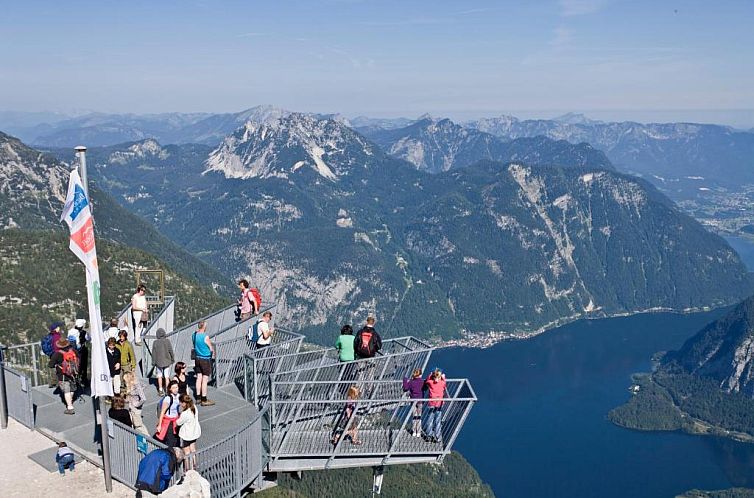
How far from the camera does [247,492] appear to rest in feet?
63.8

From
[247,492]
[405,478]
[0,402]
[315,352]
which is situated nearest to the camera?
[247,492]

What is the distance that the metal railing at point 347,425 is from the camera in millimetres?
20750

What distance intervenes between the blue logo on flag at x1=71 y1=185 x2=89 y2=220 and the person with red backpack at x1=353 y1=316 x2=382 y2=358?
10.2m

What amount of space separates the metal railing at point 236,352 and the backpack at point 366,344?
214 cm

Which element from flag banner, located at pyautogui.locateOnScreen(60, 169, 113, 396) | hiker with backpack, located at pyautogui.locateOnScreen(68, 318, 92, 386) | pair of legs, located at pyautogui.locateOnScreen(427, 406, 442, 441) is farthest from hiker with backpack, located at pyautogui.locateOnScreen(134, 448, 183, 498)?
hiker with backpack, located at pyautogui.locateOnScreen(68, 318, 92, 386)

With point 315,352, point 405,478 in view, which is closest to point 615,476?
point 405,478

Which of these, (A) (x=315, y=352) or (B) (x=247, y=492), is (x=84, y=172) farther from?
(A) (x=315, y=352)

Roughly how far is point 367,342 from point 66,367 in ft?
32.6

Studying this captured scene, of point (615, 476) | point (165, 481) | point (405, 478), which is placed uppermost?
point (165, 481)

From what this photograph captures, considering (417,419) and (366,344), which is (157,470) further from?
(366,344)

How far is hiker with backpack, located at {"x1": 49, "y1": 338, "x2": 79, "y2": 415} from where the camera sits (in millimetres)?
23094

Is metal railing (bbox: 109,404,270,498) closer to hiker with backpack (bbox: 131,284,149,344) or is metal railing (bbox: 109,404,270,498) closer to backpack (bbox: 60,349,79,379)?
backpack (bbox: 60,349,79,379)

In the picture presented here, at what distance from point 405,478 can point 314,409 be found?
519 ft

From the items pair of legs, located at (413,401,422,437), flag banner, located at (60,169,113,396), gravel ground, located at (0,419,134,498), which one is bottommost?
gravel ground, located at (0,419,134,498)
